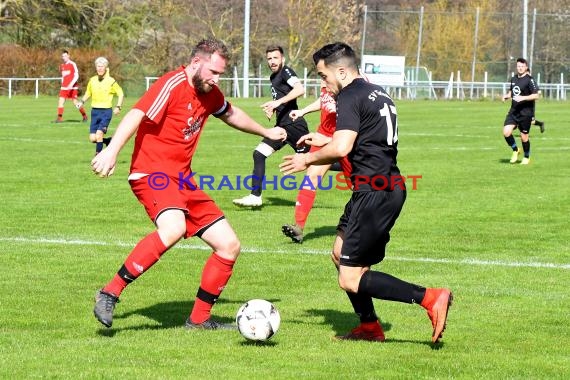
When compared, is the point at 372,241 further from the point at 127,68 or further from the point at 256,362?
the point at 127,68

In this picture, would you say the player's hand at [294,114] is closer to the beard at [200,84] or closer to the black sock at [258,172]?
the black sock at [258,172]

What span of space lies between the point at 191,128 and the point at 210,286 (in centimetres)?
109

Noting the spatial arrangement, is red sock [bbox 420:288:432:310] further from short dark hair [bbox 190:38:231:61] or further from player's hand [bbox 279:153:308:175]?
short dark hair [bbox 190:38:231:61]

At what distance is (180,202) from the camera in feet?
23.5

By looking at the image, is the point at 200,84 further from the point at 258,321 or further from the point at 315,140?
the point at 258,321

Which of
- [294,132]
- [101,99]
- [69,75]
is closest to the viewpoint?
[294,132]

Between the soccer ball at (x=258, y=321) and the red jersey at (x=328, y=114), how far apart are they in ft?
15.7

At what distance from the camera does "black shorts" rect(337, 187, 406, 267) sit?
263 inches

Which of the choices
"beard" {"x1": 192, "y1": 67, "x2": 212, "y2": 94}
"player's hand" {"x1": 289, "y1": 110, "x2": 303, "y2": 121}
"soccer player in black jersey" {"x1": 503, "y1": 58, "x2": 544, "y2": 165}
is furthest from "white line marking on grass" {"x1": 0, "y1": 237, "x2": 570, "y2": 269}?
"soccer player in black jersey" {"x1": 503, "y1": 58, "x2": 544, "y2": 165}

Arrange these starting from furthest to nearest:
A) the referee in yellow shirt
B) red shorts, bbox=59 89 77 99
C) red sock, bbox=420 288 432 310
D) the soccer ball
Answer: red shorts, bbox=59 89 77 99, the referee in yellow shirt, the soccer ball, red sock, bbox=420 288 432 310

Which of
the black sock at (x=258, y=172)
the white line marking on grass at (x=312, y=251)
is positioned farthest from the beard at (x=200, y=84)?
the black sock at (x=258, y=172)

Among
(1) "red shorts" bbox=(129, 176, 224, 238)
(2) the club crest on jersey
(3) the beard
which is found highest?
(3) the beard

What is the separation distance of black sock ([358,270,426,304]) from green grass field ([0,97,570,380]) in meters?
0.33

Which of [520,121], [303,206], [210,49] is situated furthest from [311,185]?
[520,121]
